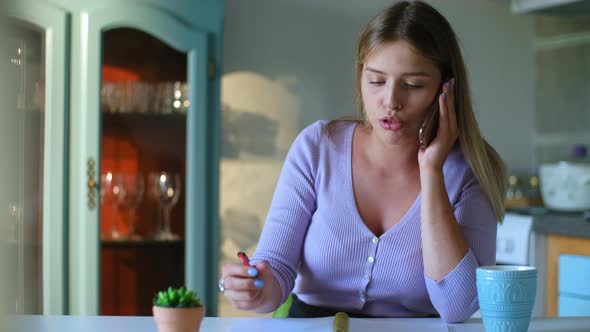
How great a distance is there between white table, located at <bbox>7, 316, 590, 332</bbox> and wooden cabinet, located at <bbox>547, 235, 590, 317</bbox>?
1315 mm

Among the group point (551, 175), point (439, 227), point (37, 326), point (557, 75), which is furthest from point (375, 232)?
point (557, 75)

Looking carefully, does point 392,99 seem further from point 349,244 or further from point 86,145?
point 86,145

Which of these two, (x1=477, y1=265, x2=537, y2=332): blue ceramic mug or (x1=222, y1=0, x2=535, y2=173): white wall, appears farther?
(x1=222, y1=0, x2=535, y2=173): white wall

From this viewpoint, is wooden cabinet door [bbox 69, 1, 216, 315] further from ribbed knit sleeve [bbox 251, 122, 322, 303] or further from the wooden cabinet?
the wooden cabinet

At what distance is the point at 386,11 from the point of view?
1510mm

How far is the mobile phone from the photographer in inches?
57.9

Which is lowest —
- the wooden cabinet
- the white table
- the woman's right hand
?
the wooden cabinet

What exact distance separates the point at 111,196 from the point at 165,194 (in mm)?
186

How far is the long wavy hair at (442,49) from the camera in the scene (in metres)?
1.46

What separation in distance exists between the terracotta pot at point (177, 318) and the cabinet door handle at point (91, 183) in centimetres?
160

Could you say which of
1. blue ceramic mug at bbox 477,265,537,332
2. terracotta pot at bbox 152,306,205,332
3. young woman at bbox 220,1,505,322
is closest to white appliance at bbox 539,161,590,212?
young woman at bbox 220,1,505,322

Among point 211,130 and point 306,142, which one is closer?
point 306,142

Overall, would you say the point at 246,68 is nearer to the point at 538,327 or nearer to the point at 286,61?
the point at 286,61

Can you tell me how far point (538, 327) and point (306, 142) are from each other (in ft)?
2.01
